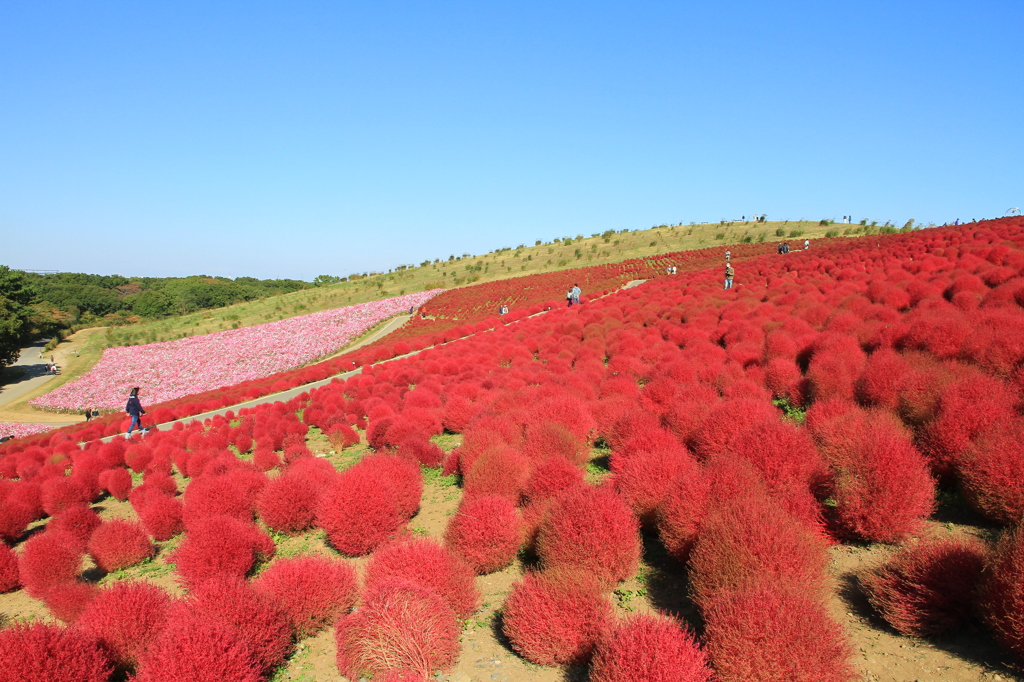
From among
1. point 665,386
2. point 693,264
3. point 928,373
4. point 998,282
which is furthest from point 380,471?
point 693,264

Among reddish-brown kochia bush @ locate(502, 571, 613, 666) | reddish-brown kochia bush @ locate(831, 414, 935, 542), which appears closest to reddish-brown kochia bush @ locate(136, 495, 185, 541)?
reddish-brown kochia bush @ locate(502, 571, 613, 666)

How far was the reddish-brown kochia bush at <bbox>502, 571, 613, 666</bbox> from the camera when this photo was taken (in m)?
4.35

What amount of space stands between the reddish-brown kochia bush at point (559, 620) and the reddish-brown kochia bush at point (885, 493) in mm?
2479

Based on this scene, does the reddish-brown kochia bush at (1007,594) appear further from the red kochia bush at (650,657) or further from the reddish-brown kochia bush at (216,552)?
the reddish-brown kochia bush at (216,552)

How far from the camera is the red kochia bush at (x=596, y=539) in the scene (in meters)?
5.17

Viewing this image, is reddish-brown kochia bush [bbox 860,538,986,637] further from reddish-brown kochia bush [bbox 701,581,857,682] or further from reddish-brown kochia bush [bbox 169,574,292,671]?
reddish-brown kochia bush [bbox 169,574,292,671]

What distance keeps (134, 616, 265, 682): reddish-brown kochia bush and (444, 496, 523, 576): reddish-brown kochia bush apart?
219cm

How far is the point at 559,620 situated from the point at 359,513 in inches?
139

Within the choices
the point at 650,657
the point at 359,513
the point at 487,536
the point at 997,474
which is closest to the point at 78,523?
the point at 359,513

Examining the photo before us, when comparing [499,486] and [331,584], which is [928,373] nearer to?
[499,486]

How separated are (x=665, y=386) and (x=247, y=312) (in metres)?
58.9

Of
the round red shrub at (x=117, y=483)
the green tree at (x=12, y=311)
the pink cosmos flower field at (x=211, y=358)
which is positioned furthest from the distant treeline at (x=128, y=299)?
the round red shrub at (x=117, y=483)

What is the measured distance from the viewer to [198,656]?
4.12 m

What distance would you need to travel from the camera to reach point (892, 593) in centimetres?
403
